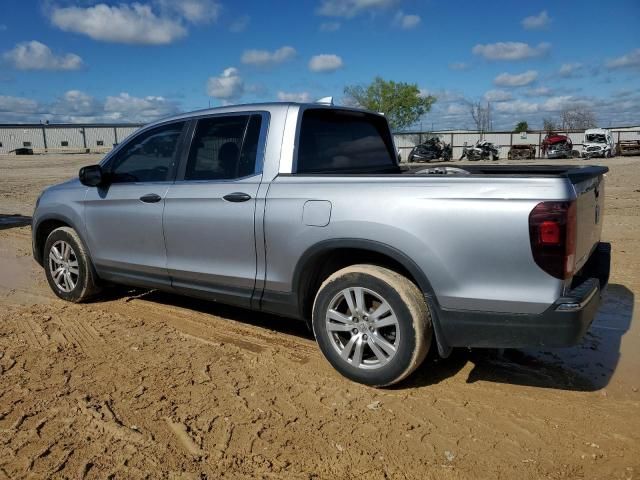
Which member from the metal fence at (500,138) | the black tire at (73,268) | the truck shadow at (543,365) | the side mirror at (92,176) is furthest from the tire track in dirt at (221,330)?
the metal fence at (500,138)

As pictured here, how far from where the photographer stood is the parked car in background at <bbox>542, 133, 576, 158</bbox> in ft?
134

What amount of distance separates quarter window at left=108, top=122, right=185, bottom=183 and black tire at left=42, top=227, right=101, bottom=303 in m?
0.83

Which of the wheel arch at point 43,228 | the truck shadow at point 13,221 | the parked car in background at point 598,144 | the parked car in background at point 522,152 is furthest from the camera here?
the parked car in background at point 522,152

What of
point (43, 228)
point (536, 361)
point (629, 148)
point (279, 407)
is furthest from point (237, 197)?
point (629, 148)

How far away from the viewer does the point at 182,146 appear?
4.58m

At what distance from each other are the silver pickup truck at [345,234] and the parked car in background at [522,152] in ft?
136

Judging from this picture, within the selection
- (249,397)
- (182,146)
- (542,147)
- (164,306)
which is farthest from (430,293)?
(542,147)

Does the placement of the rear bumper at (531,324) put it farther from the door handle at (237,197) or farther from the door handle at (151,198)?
the door handle at (151,198)

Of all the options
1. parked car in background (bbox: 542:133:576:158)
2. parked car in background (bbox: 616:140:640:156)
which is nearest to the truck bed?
parked car in background (bbox: 542:133:576:158)

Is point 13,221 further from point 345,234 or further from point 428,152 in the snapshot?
point 428,152

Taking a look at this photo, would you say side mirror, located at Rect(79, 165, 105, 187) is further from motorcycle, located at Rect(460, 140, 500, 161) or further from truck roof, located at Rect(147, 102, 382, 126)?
→ motorcycle, located at Rect(460, 140, 500, 161)

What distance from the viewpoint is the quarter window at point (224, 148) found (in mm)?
4148

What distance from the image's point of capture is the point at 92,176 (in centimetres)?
496

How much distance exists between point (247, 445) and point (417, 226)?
1.54m
